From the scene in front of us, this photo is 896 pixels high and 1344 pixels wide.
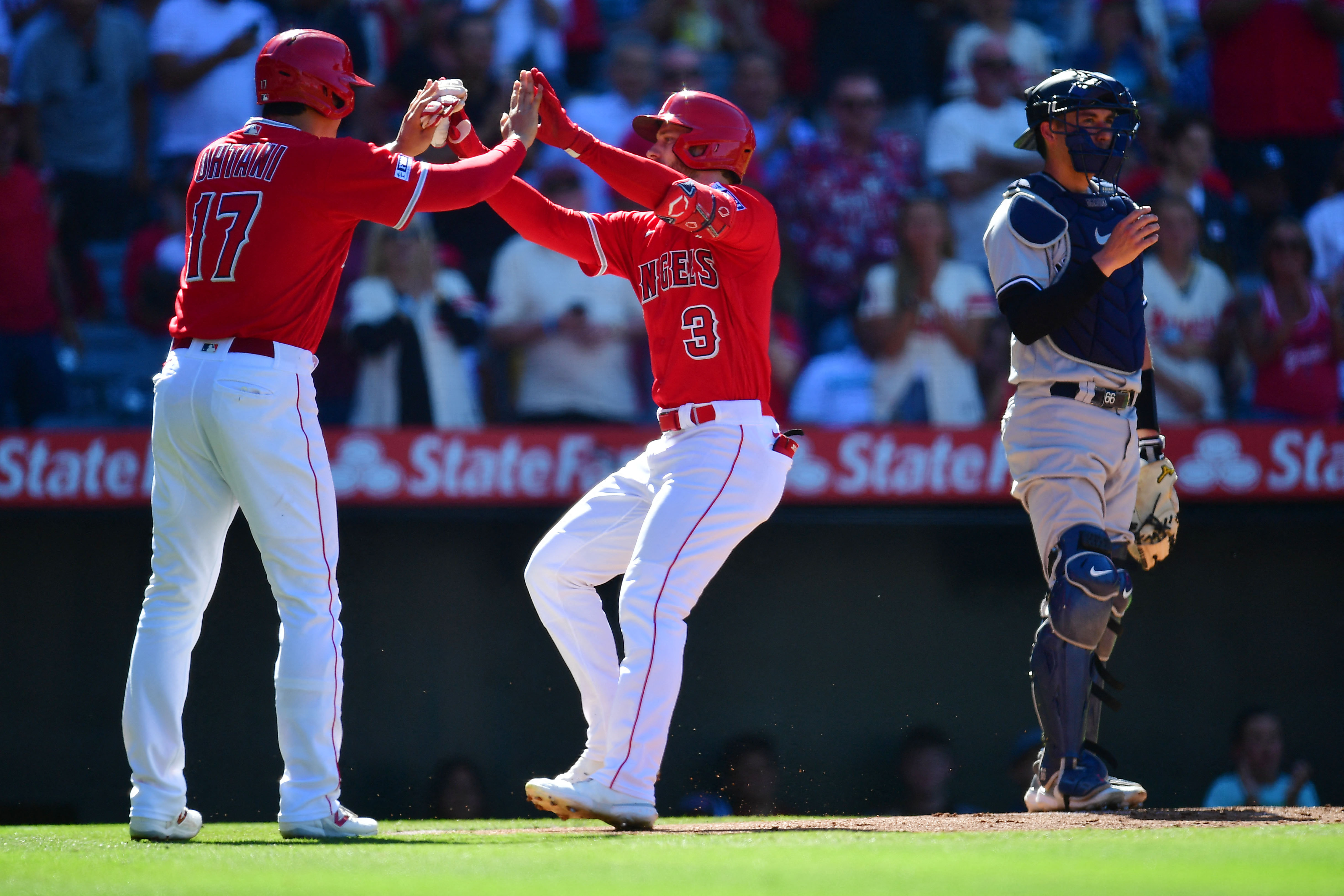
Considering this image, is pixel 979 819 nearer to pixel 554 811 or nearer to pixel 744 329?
pixel 554 811

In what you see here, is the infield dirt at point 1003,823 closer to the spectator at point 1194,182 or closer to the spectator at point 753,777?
the spectator at point 753,777

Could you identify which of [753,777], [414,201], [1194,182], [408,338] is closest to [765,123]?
[1194,182]

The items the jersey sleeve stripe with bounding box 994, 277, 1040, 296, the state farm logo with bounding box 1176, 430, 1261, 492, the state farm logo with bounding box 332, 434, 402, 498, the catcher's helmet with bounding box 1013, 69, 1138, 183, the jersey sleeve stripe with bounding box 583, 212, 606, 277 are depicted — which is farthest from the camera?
the state farm logo with bounding box 1176, 430, 1261, 492

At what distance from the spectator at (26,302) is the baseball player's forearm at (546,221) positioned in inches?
142

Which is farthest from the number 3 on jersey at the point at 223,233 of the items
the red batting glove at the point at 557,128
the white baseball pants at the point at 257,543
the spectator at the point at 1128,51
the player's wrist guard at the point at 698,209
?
the spectator at the point at 1128,51

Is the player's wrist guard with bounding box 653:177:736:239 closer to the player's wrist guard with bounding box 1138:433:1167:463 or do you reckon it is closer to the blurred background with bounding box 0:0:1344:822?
the player's wrist guard with bounding box 1138:433:1167:463

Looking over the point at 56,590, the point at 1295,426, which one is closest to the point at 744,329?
the point at 1295,426

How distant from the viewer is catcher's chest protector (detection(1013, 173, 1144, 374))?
4.16 meters

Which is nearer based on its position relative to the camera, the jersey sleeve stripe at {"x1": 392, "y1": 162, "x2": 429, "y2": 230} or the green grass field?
the green grass field

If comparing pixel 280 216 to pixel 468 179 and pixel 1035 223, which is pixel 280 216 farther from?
pixel 1035 223

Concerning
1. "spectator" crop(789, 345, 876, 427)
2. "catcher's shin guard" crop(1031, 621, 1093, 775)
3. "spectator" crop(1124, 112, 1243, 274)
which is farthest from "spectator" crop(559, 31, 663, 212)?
"catcher's shin guard" crop(1031, 621, 1093, 775)

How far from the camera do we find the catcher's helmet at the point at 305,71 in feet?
12.4

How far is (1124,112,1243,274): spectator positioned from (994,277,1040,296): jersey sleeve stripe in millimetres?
3591

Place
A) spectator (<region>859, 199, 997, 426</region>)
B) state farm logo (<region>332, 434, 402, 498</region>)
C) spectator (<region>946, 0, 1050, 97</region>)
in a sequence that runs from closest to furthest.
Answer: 1. state farm logo (<region>332, 434, 402, 498</region>)
2. spectator (<region>859, 199, 997, 426</region>)
3. spectator (<region>946, 0, 1050, 97</region>)
